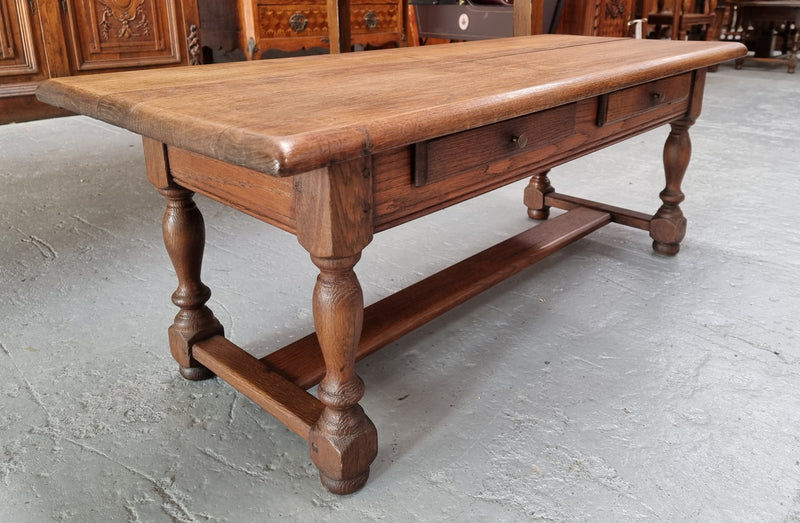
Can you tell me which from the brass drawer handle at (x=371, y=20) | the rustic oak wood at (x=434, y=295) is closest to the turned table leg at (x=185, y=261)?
the rustic oak wood at (x=434, y=295)

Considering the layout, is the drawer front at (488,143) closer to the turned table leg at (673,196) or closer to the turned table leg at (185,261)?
the turned table leg at (185,261)

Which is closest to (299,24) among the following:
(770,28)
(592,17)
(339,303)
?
(592,17)

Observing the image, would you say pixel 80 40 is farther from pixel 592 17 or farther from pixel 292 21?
pixel 592 17

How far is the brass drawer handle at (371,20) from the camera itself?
5.07 metres

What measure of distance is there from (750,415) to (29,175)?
9.78ft

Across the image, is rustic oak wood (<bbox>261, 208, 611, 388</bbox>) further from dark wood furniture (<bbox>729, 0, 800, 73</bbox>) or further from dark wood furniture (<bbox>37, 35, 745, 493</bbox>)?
dark wood furniture (<bbox>729, 0, 800, 73</bbox>)

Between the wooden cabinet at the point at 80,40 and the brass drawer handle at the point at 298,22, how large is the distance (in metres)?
0.97

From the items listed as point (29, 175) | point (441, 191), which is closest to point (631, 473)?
point (441, 191)

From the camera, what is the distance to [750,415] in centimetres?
139

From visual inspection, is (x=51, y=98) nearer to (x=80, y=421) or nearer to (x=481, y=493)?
(x=80, y=421)

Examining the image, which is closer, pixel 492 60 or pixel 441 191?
pixel 441 191

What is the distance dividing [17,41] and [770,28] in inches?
266

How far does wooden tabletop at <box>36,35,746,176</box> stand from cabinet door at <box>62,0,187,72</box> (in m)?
2.37

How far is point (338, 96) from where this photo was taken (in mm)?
1130
